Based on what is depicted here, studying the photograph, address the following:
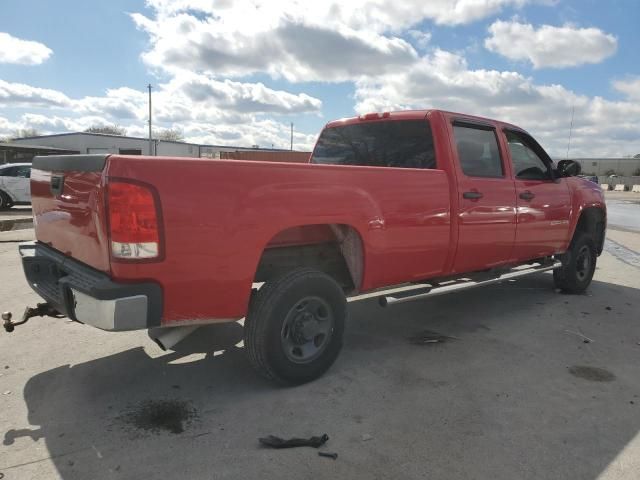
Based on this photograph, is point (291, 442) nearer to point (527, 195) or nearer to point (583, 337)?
point (583, 337)

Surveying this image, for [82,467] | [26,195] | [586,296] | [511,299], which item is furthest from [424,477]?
[26,195]

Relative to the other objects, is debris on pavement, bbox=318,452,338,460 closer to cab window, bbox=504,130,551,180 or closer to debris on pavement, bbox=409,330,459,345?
debris on pavement, bbox=409,330,459,345

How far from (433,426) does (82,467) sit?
6.30 feet

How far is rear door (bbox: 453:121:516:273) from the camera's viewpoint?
434 cm

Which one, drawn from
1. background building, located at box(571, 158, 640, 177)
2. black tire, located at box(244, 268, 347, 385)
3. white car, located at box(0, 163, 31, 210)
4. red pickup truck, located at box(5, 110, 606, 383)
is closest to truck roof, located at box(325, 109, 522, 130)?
red pickup truck, located at box(5, 110, 606, 383)

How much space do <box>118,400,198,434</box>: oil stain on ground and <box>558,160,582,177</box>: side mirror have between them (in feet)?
15.3

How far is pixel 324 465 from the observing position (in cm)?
257

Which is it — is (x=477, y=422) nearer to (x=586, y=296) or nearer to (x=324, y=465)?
(x=324, y=465)

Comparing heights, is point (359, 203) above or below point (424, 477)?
above

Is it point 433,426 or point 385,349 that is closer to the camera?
point 433,426

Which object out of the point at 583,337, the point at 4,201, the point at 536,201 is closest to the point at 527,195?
the point at 536,201

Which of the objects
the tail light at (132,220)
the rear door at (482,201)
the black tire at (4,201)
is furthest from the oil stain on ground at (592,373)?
the black tire at (4,201)

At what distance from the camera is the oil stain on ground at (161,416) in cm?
292

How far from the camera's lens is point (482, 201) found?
446cm
